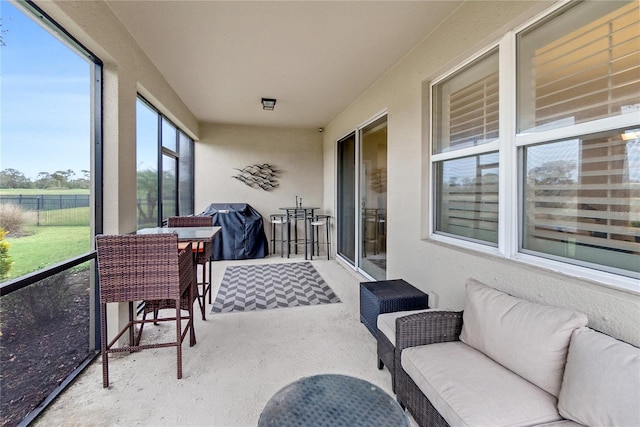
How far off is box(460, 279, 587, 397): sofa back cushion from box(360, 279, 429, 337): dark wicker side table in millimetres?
606

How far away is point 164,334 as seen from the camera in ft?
8.69

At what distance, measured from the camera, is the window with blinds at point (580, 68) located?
1.35 metres

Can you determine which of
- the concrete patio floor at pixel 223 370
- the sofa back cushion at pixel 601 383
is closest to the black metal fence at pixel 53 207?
the concrete patio floor at pixel 223 370

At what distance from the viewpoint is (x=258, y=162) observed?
20.5ft

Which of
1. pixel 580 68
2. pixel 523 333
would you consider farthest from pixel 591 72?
pixel 523 333

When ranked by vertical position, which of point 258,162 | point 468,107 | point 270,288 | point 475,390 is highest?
point 258,162

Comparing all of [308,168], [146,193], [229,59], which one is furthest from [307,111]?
[146,193]

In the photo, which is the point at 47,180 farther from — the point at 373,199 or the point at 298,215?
the point at 298,215

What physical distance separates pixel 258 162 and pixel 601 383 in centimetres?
596

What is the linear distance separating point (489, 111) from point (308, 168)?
464cm

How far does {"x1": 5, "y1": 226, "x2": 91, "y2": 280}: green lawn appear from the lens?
1.58 meters

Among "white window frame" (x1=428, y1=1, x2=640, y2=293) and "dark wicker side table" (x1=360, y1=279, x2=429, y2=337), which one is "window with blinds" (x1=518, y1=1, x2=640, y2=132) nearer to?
"white window frame" (x1=428, y1=1, x2=640, y2=293)

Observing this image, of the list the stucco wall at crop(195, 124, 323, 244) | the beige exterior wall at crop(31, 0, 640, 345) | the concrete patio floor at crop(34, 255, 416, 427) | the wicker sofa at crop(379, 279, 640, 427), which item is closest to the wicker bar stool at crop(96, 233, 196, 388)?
the concrete patio floor at crop(34, 255, 416, 427)

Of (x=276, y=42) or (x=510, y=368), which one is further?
(x=276, y=42)
